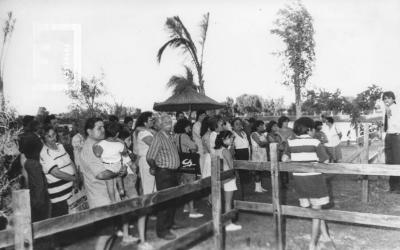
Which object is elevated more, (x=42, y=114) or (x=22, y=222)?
(x=42, y=114)

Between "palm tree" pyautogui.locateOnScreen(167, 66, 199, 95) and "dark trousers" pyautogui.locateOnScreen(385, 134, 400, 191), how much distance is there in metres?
10.4

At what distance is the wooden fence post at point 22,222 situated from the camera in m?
2.45

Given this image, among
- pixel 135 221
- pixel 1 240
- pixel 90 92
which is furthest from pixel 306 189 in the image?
pixel 90 92

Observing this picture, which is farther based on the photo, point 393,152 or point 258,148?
point 258,148

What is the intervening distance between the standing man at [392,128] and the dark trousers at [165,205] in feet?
16.3

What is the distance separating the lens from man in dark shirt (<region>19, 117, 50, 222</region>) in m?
3.94

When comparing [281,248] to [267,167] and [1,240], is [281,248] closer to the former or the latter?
[267,167]

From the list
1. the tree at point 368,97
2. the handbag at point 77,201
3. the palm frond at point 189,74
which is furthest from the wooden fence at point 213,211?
the tree at point 368,97

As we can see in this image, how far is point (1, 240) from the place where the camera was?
237cm

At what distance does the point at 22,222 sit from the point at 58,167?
6.63ft

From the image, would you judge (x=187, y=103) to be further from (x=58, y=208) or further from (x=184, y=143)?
(x=58, y=208)

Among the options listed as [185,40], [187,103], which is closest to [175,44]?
[185,40]

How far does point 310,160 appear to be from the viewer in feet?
15.5

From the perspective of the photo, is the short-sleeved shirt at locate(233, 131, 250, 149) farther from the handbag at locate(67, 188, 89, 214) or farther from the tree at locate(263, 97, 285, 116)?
the tree at locate(263, 97, 285, 116)
